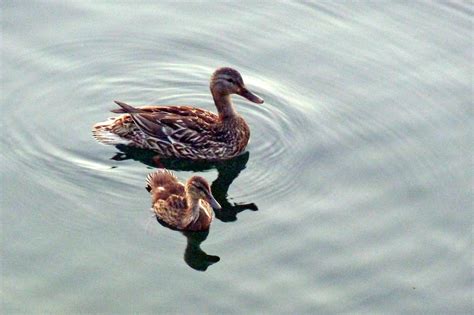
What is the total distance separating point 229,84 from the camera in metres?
11.4

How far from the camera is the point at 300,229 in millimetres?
10016

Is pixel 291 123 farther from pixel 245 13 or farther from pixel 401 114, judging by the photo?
pixel 245 13

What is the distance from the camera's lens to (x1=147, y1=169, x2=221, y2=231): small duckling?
1002cm

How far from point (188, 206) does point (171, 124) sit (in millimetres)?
1380

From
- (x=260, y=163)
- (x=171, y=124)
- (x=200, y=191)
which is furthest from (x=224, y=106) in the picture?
(x=200, y=191)

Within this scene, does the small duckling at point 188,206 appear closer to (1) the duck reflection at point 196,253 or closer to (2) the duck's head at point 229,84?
(1) the duck reflection at point 196,253

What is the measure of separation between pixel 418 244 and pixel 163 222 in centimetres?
228

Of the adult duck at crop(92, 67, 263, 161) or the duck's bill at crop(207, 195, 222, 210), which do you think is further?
the adult duck at crop(92, 67, 263, 161)

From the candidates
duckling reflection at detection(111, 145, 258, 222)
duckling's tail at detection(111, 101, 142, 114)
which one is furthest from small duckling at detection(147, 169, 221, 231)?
duckling's tail at detection(111, 101, 142, 114)

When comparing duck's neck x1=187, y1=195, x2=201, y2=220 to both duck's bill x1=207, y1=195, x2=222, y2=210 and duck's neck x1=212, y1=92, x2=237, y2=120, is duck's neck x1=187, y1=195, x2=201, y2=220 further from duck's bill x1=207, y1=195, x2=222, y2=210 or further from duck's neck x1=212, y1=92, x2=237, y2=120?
duck's neck x1=212, y1=92, x2=237, y2=120

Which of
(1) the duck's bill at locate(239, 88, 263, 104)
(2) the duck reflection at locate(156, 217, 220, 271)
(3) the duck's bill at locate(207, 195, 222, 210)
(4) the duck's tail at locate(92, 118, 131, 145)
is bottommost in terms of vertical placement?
(2) the duck reflection at locate(156, 217, 220, 271)

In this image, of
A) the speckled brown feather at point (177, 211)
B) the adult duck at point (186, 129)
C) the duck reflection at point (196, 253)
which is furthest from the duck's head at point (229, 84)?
the duck reflection at point (196, 253)

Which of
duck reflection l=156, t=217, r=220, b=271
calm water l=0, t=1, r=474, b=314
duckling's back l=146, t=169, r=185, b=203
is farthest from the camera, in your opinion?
duckling's back l=146, t=169, r=185, b=203

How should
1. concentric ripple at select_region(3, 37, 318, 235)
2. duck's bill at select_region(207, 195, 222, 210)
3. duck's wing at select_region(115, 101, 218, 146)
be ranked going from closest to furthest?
duck's bill at select_region(207, 195, 222, 210)
concentric ripple at select_region(3, 37, 318, 235)
duck's wing at select_region(115, 101, 218, 146)
